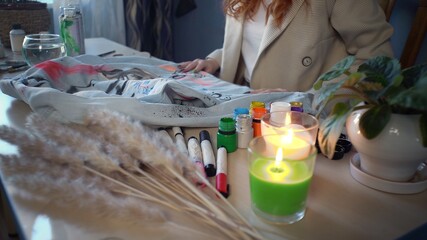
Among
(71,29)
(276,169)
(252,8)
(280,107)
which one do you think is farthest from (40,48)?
(276,169)

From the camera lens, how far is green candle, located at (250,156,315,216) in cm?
39

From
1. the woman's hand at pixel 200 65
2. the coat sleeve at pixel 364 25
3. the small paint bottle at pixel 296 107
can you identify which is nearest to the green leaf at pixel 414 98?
the small paint bottle at pixel 296 107

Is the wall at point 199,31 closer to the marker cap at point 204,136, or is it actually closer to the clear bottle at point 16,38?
the clear bottle at point 16,38

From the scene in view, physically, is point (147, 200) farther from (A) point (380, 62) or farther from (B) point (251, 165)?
(A) point (380, 62)

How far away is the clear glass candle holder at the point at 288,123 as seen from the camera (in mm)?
498

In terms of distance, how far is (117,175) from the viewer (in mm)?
444

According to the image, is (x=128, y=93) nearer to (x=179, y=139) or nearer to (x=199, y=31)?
(x=179, y=139)

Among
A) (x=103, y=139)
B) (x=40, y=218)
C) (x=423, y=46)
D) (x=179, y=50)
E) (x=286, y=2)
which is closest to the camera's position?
(x=40, y=218)

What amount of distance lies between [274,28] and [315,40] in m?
0.11

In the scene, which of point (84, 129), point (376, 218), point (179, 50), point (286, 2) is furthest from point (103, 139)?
point (179, 50)

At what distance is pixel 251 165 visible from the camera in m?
0.41

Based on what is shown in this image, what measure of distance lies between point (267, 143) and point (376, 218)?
15cm

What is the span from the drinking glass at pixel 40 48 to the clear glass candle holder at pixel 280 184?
2.57 feet

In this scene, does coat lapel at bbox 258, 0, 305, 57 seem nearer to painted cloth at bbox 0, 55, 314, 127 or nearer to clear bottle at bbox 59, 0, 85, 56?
painted cloth at bbox 0, 55, 314, 127
